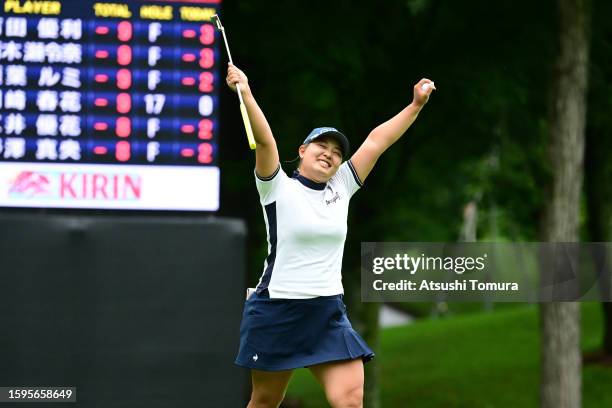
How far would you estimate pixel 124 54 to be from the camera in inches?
299

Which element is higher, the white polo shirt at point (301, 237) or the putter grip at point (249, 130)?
the putter grip at point (249, 130)

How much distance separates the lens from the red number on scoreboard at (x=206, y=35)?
25.0 ft

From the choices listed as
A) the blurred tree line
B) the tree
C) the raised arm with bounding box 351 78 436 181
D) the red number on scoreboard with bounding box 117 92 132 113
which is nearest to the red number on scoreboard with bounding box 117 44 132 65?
the red number on scoreboard with bounding box 117 92 132 113

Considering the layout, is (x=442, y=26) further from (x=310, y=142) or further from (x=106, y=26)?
(x=310, y=142)

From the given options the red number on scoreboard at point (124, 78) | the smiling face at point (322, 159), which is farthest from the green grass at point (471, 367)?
the smiling face at point (322, 159)

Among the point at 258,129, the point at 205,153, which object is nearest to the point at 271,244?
the point at 258,129

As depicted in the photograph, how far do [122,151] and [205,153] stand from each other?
556 mm

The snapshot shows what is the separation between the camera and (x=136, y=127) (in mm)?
7520

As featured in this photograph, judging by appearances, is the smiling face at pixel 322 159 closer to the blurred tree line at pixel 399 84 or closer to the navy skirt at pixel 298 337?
the navy skirt at pixel 298 337

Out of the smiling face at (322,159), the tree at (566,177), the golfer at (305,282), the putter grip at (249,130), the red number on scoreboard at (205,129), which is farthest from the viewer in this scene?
the tree at (566,177)

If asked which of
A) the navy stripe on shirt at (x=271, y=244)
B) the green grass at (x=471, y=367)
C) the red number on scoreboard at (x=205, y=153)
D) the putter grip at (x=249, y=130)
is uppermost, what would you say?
the red number on scoreboard at (x=205, y=153)

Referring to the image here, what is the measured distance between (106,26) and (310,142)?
340cm

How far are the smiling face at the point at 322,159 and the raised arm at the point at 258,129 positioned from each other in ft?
Answer: 0.56

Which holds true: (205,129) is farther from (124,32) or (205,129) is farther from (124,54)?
(124,32)
